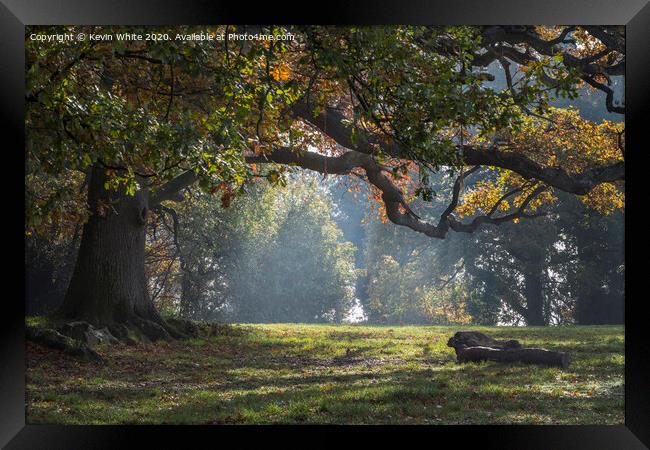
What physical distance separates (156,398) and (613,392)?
697 centimetres

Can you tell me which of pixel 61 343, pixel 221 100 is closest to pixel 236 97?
pixel 221 100

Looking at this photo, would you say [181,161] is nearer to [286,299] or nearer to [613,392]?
[613,392]

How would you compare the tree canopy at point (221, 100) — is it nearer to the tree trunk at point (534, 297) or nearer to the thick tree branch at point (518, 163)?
the thick tree branch at point (518, 163)

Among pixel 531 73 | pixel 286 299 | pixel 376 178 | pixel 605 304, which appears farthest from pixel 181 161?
pixel 605 304

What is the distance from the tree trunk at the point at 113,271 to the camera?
14461mm

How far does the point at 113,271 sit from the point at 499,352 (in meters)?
7.44

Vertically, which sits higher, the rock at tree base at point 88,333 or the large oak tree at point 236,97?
the large oak tree at point 236,97

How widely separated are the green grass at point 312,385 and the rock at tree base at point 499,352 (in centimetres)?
25

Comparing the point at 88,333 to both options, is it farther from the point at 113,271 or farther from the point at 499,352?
the point at 499,352

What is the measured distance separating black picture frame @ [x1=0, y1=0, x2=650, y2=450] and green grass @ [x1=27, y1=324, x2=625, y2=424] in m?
3.18

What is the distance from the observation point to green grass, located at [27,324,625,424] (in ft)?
34.2
